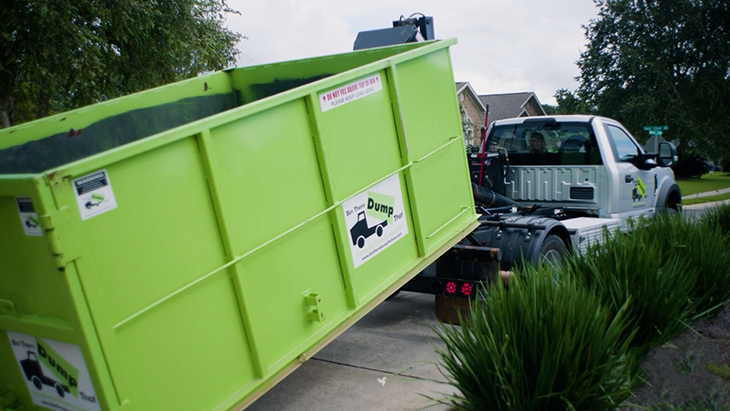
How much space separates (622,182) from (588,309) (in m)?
4.73

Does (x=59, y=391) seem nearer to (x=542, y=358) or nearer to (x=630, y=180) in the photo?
(x=542, y=358)

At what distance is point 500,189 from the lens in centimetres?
821

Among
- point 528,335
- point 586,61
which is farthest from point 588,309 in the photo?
point 586,61

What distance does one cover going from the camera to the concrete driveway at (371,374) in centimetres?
467

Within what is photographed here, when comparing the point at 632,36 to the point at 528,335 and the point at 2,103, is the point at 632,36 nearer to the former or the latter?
the point at 2,103

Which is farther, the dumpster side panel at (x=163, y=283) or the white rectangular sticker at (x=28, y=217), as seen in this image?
the dumpster side panel at (x=163, y=283)

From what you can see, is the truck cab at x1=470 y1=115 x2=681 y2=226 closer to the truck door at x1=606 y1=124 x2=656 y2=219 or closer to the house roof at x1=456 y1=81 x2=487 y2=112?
the truck door at x1=606 y1=124 x2=656 y2=219

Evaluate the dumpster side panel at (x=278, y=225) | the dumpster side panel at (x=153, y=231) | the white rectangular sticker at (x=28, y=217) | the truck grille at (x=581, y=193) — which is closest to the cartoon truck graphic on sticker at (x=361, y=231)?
the dumpster side panel at (x=278, y=225)

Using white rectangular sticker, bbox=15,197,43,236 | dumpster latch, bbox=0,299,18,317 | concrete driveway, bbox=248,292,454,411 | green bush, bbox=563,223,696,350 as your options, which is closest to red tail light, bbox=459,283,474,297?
concrete driveway, bbox=248,292,454,411

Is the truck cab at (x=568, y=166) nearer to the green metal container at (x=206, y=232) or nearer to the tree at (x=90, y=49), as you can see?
the green metal container at (x=206, y=232)

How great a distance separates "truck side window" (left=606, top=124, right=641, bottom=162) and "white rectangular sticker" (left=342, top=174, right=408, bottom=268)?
434cm

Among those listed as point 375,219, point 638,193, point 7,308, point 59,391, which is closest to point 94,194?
point 7,308

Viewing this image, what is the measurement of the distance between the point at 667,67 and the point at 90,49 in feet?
113

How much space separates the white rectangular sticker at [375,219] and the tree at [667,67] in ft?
110
